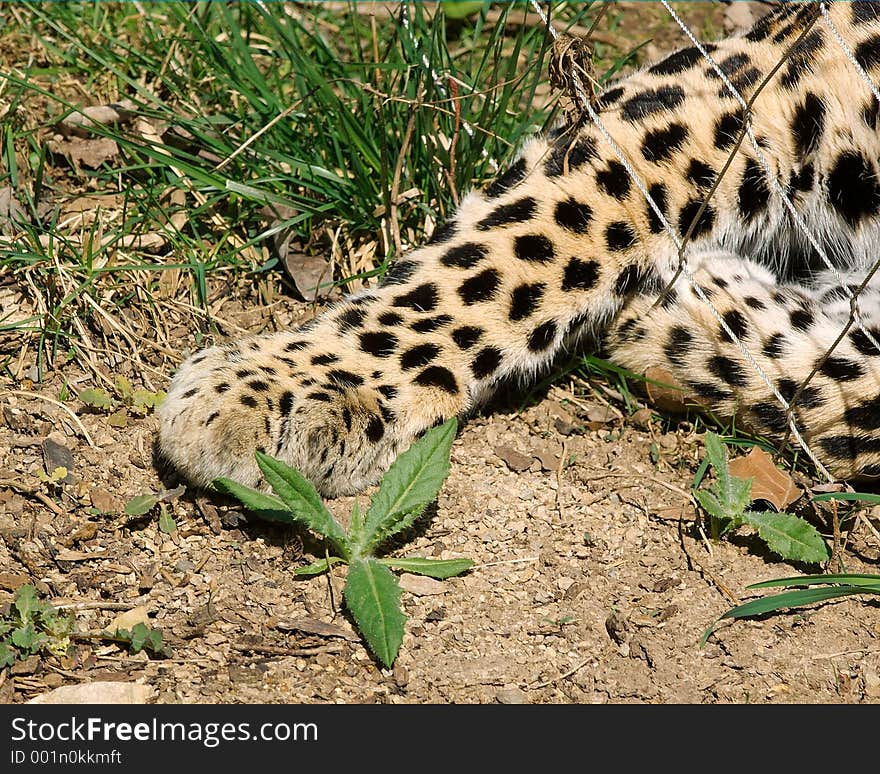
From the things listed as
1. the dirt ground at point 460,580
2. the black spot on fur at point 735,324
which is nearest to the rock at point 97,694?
the dirt ground at point 460,580

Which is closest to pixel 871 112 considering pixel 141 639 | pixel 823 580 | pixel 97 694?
pixel 823 580

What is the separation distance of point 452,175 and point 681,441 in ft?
3.36

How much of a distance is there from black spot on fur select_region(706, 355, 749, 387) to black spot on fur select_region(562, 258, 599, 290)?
0.41 meters

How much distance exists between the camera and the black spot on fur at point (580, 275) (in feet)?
9.82

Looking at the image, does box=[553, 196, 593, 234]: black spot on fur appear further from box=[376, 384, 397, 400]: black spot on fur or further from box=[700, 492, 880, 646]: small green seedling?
box=[700, 492, 880, 646]: small green seedling

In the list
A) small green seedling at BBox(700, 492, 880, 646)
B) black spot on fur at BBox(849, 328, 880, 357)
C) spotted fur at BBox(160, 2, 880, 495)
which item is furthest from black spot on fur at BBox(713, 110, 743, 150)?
small green seedling at BBox(700, 492, 880, 646)

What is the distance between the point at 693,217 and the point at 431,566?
3.85 ft

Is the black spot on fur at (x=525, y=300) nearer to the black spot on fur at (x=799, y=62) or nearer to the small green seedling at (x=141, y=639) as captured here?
the black spot on fur at (x=799, y=62)

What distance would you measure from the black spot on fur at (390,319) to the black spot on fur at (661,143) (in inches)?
30.5

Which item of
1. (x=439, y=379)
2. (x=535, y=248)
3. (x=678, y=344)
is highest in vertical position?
(x=535, y=248)

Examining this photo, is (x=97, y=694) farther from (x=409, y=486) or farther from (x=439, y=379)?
(x=439, y=379)

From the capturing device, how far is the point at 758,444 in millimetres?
3117

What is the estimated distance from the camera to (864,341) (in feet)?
10.1
